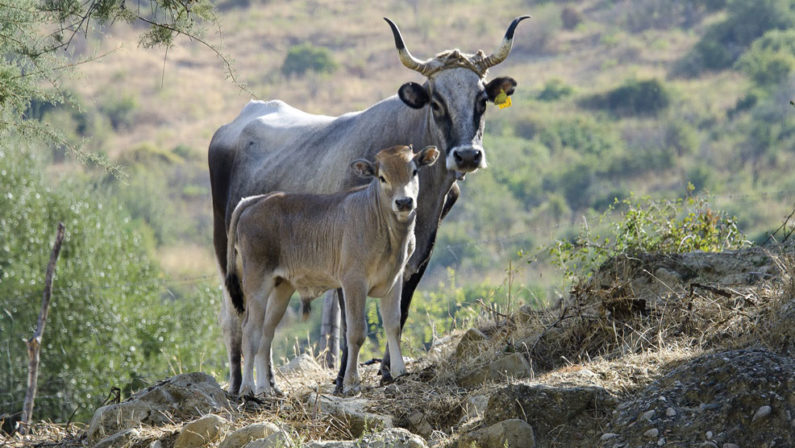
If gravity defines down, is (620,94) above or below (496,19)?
below

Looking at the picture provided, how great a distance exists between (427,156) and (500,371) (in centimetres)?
191

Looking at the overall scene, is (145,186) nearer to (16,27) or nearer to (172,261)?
(172,261)

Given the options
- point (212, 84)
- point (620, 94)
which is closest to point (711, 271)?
point (620, 94)

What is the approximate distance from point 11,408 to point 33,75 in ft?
71.5

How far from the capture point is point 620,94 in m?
100

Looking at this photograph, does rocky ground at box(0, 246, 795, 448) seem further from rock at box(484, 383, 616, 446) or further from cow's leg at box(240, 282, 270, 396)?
cow's leg at box(240, 282, 270, 396)

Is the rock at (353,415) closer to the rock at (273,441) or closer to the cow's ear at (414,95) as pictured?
the rock at (273,441)

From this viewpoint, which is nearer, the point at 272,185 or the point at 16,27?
the point at 16,27

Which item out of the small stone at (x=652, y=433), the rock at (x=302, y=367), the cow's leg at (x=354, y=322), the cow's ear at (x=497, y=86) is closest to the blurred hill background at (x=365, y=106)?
the rock at (x=302, y=367)

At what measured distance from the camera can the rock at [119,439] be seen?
7.81m

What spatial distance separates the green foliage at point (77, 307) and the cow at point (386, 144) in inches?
640

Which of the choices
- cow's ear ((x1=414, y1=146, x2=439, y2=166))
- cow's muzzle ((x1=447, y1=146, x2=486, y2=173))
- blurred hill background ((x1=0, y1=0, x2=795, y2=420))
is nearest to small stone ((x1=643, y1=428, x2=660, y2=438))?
cow's ear ((x1=414, y1=146, x2=439, y2=166))

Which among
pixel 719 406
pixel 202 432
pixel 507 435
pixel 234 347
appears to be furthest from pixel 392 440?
pixel 234 347

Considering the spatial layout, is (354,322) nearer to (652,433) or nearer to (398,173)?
(398,173)
